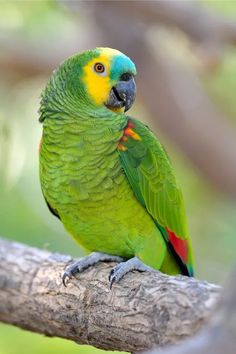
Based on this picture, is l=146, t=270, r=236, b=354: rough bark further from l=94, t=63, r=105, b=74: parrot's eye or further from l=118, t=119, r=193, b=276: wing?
l=94, t=63, r=105, b=74: parrot's eye

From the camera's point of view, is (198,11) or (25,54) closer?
(198,11)

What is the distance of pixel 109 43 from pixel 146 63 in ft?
0.84

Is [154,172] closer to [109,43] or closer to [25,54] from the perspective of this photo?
[109,43]

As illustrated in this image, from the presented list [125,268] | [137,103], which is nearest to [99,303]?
[125,268]

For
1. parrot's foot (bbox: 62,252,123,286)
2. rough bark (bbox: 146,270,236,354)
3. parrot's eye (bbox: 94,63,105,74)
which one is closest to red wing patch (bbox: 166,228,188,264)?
parrot's foot (bbox: 62,252,123,286)

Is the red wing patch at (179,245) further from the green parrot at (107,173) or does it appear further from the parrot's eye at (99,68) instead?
the parrot's eye at (99,68)

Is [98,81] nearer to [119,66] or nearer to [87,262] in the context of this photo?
[119,66]

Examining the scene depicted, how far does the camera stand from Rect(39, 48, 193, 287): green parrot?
6.89ft

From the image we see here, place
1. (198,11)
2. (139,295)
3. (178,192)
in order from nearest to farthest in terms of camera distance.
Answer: (139,295), (178,192), (198,11)

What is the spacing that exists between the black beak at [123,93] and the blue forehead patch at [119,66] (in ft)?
0.06

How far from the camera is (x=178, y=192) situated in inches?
89.7

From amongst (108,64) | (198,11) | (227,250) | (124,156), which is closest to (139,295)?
(124,156)

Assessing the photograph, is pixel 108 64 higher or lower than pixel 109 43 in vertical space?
lower

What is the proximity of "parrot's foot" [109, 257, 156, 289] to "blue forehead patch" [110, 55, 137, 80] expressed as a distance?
1.93 ft
